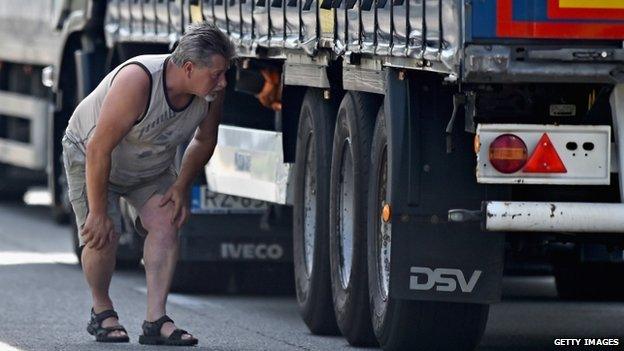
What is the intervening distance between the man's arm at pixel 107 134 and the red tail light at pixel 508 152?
1.76m

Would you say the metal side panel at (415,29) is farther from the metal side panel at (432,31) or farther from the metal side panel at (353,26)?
the metal side panel at (353,26)

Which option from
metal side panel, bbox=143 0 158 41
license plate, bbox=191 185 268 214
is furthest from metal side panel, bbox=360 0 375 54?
metal side panel, bbox=143 0 158 41

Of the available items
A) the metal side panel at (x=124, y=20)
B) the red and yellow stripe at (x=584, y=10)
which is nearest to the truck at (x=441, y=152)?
the red and yellow stripe at (x=584, y=10)

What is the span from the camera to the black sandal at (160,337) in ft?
31.4

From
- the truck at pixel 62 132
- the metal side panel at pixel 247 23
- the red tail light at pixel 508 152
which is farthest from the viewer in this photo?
the truck at pixel 62 132

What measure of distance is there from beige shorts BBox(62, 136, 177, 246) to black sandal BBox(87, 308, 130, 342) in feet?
1.17

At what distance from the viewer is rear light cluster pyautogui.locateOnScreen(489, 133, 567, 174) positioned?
336 inches

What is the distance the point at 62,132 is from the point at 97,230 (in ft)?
22.8

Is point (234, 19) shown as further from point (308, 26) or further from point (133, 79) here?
point (133, 79)

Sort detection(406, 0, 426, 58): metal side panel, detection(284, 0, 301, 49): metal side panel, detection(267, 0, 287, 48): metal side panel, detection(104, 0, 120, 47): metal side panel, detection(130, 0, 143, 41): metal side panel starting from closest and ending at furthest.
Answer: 1. detection(406, 0, 426, 58): metal side panel
2. detection(284, 0, 301, 49): metal side panel
3. detection(267, 0, 287, 48): metal side panel
4. detection(130, 0, 143, 41): metal side panel
5. detection(104, 0, 120, 47): metal side panel

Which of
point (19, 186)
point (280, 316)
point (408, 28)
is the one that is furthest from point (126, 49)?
point (19, 186)

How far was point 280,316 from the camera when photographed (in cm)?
1170

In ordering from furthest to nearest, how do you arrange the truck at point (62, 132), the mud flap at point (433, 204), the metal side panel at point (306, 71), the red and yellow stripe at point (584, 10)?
the truck at point (62, 132) → the metal side panel at point (306, 71) → the mud flap at point (433, 204) → the red and yellow stripe at point (584, 10)

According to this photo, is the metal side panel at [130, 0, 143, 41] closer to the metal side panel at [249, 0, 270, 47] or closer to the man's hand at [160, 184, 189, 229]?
the metal side panel at [249, 0, 270, 47]
